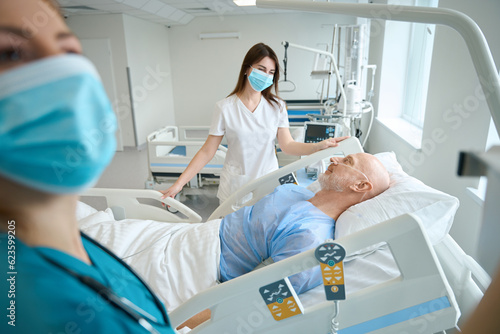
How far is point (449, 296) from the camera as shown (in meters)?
1.05

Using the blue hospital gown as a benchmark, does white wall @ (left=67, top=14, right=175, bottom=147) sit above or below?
above

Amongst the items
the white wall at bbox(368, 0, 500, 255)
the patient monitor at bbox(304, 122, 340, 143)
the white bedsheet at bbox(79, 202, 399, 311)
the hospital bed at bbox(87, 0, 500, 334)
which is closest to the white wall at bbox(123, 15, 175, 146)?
the patient monitor at bbox(304, 122, 340, 143)

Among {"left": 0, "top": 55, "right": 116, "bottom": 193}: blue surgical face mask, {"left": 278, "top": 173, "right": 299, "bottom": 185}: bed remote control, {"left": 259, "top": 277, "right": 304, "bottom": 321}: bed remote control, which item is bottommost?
{"left": 259, "top": 277, "right": 304, "bottom": 321}: bed remote control

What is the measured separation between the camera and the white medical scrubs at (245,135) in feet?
7.26

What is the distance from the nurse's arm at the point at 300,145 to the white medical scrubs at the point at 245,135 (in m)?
0.05

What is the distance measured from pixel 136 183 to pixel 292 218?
148 inches

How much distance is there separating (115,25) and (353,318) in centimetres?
668

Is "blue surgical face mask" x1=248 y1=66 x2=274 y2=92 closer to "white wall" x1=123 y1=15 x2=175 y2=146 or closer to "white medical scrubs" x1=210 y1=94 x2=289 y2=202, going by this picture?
"white medical scrubs" x1=210 y1=94 x2=289 y2=202

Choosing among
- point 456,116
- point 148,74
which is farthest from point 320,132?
point 148,74

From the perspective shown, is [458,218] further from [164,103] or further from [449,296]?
[164,103]

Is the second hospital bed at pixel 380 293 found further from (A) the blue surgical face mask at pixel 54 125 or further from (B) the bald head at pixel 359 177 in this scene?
(A) the blue surgical face mask at pixel 54 125

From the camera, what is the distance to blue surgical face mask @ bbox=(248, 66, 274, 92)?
2.16 m

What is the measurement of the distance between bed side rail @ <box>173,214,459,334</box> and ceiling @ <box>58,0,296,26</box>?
4.86m

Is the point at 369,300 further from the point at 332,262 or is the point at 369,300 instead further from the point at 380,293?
the point at 332,262
